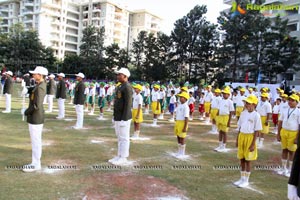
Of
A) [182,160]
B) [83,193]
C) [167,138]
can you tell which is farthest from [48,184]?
[167,138]

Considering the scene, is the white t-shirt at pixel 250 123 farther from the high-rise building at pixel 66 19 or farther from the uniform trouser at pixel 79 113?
the high-rise building at pixel 66 19

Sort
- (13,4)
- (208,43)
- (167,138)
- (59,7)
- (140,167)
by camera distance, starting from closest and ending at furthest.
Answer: (140,167)
(167,138)
(208,43)
(59,7)
(13,4)

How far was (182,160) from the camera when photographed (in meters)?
7.75

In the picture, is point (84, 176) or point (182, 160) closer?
point (84, 176)

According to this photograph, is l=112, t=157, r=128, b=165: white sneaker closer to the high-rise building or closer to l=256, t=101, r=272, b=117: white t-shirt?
l=256, t=101, r=272, b=117: white t-shirt

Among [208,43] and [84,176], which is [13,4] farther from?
[84,176]

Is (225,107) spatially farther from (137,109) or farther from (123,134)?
(123,134)

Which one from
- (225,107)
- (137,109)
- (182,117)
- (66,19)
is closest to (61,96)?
(137,109)

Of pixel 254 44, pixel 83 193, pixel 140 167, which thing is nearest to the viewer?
pixel 83 193

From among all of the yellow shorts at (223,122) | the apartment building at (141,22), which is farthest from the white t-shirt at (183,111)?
the apartment building at (141,22)

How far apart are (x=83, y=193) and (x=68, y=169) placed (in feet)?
4.56

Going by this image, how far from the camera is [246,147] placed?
6027 mm

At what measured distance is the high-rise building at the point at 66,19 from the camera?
7669 cm

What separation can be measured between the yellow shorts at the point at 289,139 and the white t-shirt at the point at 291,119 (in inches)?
3.8
